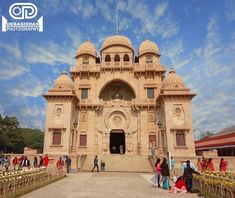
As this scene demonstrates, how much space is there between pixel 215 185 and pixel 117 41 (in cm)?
2797

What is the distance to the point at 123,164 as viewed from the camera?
23.3m

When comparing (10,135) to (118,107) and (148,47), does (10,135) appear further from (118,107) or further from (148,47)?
(148,47)

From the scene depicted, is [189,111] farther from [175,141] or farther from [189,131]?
[175,141]

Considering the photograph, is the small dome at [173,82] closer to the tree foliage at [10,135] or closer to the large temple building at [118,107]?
the large temple building at [118,107]

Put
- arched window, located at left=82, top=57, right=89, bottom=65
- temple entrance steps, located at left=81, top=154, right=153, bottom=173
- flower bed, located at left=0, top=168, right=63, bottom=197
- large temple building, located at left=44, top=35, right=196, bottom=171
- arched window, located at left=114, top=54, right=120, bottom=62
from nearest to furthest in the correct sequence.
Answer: flower bed, located at left=0, top=168, right=63, bottom=197 → temple entrance steps, located at left=81, top=154, right=153, bottom=173 → large temple building, located at left=44, top=35, right=196, bottom=171 → arched window, located at left=82, top=57, right=89, bottom=65 → arched window, located at left=114, top=54, right=120, bottom=62

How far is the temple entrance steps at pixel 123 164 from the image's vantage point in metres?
22.6

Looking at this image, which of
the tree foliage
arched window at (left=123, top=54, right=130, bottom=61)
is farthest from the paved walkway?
the tree foliage

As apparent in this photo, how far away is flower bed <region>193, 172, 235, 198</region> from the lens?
7.23 m

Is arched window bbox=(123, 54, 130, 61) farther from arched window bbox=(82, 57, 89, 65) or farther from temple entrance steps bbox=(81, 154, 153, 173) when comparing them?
temple entrance steps bbox=(81, 154, 153, 173)

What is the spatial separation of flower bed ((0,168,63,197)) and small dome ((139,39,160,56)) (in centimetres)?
2348

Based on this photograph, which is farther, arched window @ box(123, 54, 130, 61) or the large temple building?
arched window @ box(123, 54, 130, 61)

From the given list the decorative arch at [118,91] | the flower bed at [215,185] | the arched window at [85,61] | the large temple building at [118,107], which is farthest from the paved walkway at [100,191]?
the arched window at [85,61]

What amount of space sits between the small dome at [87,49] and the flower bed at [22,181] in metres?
22.1

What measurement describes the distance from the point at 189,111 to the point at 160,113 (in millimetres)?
4498
